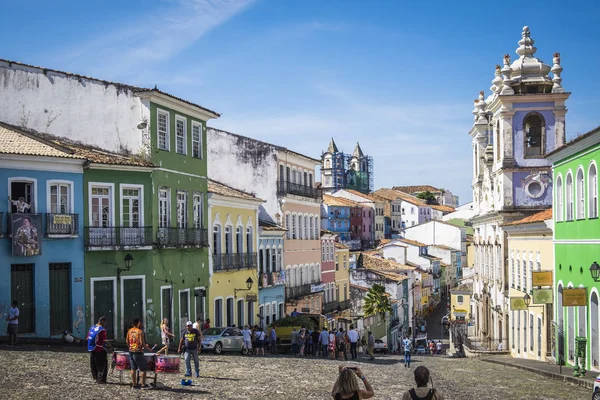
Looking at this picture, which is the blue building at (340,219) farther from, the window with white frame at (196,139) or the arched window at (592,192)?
the arched window at (592,192)

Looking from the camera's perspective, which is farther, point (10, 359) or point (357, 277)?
point (357, 277)

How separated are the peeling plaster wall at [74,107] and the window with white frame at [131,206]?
1.90 m

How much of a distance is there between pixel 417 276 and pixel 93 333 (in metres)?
83.6

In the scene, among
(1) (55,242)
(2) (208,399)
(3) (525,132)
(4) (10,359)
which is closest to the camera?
(2) (208,399)

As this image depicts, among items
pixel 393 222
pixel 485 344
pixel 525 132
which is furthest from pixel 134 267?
pixel 393 222

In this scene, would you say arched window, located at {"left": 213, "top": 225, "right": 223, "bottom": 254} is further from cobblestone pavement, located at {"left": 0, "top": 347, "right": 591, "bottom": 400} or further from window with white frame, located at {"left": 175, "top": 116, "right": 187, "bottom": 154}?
cobblestone pavement, located at {"left": 0, "top": 347, "right": 591, "bottom": 400}

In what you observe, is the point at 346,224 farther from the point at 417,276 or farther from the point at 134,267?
the point at 134,267

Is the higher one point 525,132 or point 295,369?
point 525,132

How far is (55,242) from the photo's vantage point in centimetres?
3017

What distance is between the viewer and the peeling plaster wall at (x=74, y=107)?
107 ft

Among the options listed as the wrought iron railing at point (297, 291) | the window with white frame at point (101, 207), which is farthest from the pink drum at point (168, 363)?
the wrought iron railing at point (297, 291)

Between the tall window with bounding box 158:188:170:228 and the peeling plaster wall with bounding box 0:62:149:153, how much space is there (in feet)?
6.37

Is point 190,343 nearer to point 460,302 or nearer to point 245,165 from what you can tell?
point 245,165

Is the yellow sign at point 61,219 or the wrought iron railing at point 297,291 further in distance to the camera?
the wrought iron railing at point 297,291
